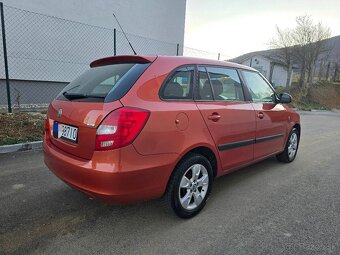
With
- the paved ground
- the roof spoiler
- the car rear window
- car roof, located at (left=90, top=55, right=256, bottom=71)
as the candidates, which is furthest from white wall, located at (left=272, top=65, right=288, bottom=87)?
the car rear window

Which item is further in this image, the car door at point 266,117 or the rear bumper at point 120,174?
the car door at point 266,117

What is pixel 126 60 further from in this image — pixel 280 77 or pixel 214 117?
pixel 280 77

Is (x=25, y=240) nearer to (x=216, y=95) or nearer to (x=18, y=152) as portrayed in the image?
(x=216, y=95)

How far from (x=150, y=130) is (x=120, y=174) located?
0.45 metres

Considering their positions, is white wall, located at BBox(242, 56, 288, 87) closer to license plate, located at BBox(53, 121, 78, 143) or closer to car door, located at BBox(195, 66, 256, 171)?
car door, located at BBox(195, 66, 256, 171)

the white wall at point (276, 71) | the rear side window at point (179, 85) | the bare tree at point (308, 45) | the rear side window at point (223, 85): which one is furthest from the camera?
the white wall at point (276, 71)

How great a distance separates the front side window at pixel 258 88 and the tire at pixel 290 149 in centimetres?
102

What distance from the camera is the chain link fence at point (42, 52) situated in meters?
8.41

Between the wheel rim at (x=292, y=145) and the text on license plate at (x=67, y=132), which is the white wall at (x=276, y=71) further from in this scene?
the text on license plate at (x=67, y=132)

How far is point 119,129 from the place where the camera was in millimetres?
2266

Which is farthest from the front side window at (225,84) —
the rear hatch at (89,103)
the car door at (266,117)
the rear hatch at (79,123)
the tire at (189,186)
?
the rear hatch at (79,123)

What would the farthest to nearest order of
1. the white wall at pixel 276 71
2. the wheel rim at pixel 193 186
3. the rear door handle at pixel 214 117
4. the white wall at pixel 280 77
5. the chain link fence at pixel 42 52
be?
1. the white wall at pixel 280 77
2. the white wall at pixel 276 71
3. the chain link fence at pixel 42 52
4. the rear door handle at pixel 214 117
5. the wheel rim at pixel 193 186

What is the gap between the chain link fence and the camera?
8.41 meters

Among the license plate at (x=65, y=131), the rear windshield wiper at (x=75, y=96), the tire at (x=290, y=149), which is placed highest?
the rear windshield wiper at (x=75, y=96)
